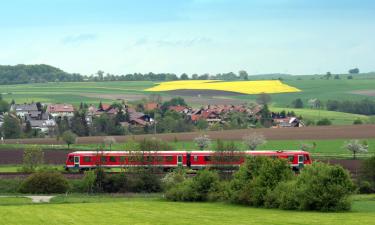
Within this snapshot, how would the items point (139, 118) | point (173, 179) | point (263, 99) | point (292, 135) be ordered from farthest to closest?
point (263, 99)
point (139, 118)
point (292, 135)
point (173, 179)

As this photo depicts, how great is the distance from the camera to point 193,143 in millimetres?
102188

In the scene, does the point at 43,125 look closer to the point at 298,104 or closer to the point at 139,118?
the point at 139,118

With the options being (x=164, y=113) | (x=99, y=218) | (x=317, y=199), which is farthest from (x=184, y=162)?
(x=164, y=113)

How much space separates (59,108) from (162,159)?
10097cm

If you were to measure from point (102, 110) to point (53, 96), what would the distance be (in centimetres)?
4172

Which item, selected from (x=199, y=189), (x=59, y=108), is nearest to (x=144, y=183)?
(x=199, y=189)

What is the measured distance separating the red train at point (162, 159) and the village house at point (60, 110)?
90.7 meters

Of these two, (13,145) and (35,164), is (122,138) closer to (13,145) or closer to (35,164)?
(13,145)

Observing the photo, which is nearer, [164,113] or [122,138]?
[122,138]

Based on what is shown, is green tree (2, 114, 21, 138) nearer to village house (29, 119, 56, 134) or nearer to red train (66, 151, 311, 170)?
village house (29, 119, 56, 134)

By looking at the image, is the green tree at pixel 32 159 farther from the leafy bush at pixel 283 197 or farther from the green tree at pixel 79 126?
the green tree at pixel 79 126

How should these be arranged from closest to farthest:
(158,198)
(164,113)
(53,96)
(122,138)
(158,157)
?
1. (158,198)
2. (158,157)
3. (122,138)
4. (164,113)
5. (53,96)

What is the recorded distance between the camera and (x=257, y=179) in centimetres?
5056

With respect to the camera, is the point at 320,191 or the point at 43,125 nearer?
the point at 320,191
